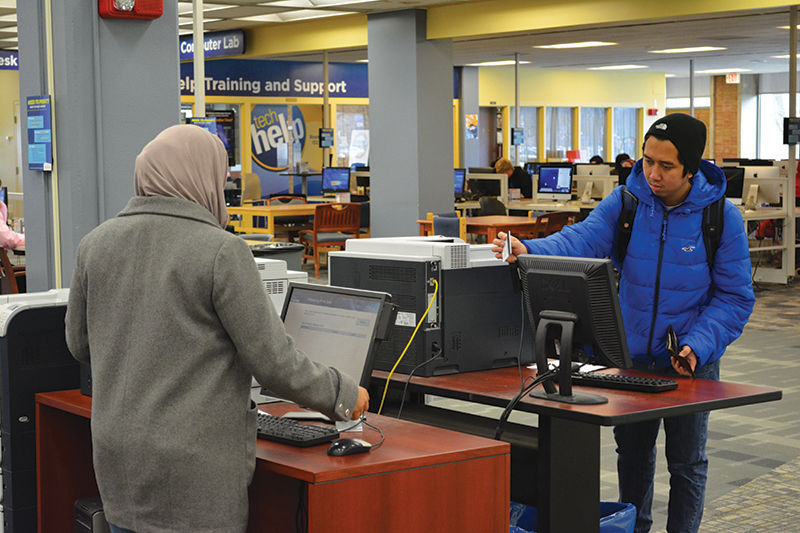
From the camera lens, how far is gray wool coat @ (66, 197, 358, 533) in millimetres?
2082

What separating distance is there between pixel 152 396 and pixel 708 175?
199 centimetres

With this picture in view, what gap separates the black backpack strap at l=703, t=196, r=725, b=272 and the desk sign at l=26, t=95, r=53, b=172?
2.85 meters

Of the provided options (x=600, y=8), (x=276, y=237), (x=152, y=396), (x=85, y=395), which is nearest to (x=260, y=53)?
(x=276, y=237)

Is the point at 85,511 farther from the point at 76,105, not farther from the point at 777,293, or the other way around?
the point at 777,293

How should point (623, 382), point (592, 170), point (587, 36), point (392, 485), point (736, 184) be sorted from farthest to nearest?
point (587, 36), point (592, 170), point (736, 184), point (623, 382), point (392, 485)

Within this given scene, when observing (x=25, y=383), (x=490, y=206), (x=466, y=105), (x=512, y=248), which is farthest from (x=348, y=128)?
(x=25, y=383)

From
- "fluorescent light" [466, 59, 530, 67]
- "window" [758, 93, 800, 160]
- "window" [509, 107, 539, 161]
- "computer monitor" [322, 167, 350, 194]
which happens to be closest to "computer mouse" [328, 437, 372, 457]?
"computer monitor" [322, 167, 350, 194]

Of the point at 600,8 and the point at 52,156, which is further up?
the point at 600,8

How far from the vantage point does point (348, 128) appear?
19734mm

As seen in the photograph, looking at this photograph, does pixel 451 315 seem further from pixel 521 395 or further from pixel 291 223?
pixel 291 223

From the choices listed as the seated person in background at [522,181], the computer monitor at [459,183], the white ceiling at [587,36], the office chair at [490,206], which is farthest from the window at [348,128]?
the office chair at [490,206]

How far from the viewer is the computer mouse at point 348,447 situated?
233 cm

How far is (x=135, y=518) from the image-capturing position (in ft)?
7.15

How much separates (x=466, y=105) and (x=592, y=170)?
6.72 metres
